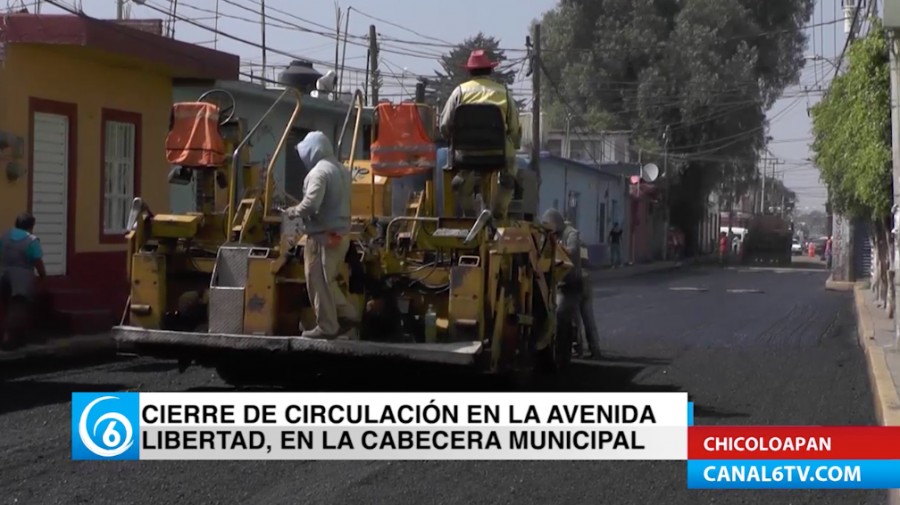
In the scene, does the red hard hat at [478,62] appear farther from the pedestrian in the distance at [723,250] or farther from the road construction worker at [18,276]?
the pedestrian in the distance at [723,250]

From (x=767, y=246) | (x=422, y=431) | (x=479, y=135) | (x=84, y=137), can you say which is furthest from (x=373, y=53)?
(x=767, y=246)

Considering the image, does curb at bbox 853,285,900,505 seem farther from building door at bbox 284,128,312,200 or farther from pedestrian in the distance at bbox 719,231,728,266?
pedestrian in the distance at bbox 719,231,728,266

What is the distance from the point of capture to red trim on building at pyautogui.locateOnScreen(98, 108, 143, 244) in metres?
17.7

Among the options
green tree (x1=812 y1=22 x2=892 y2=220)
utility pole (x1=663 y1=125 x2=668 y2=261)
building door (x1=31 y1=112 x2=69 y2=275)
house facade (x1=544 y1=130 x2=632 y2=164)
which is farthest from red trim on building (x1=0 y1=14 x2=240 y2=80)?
utility pole (x1=663 y1=125 x2=668 y2=261)

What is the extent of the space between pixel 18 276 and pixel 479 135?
6208 millimetres

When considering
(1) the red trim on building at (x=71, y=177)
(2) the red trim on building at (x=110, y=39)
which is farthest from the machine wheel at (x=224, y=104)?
(1) the red trim on building at (x=71, y=177)

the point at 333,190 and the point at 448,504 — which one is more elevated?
the point at 333,190

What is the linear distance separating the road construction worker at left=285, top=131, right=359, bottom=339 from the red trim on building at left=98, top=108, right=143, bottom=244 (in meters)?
8.28

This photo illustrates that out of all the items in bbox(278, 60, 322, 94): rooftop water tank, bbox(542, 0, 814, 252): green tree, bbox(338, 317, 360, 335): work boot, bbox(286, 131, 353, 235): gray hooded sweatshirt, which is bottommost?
bbox(338, 317, 360, 335): work boot

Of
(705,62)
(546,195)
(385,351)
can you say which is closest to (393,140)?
(385,351)

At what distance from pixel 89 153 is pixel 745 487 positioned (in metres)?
11.8

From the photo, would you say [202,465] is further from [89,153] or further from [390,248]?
[89,153]

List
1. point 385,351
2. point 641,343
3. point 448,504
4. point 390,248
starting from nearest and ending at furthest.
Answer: point 448,504, point 385,351, point 390,248, point 641,343

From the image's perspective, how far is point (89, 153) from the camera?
1736 centimetres
